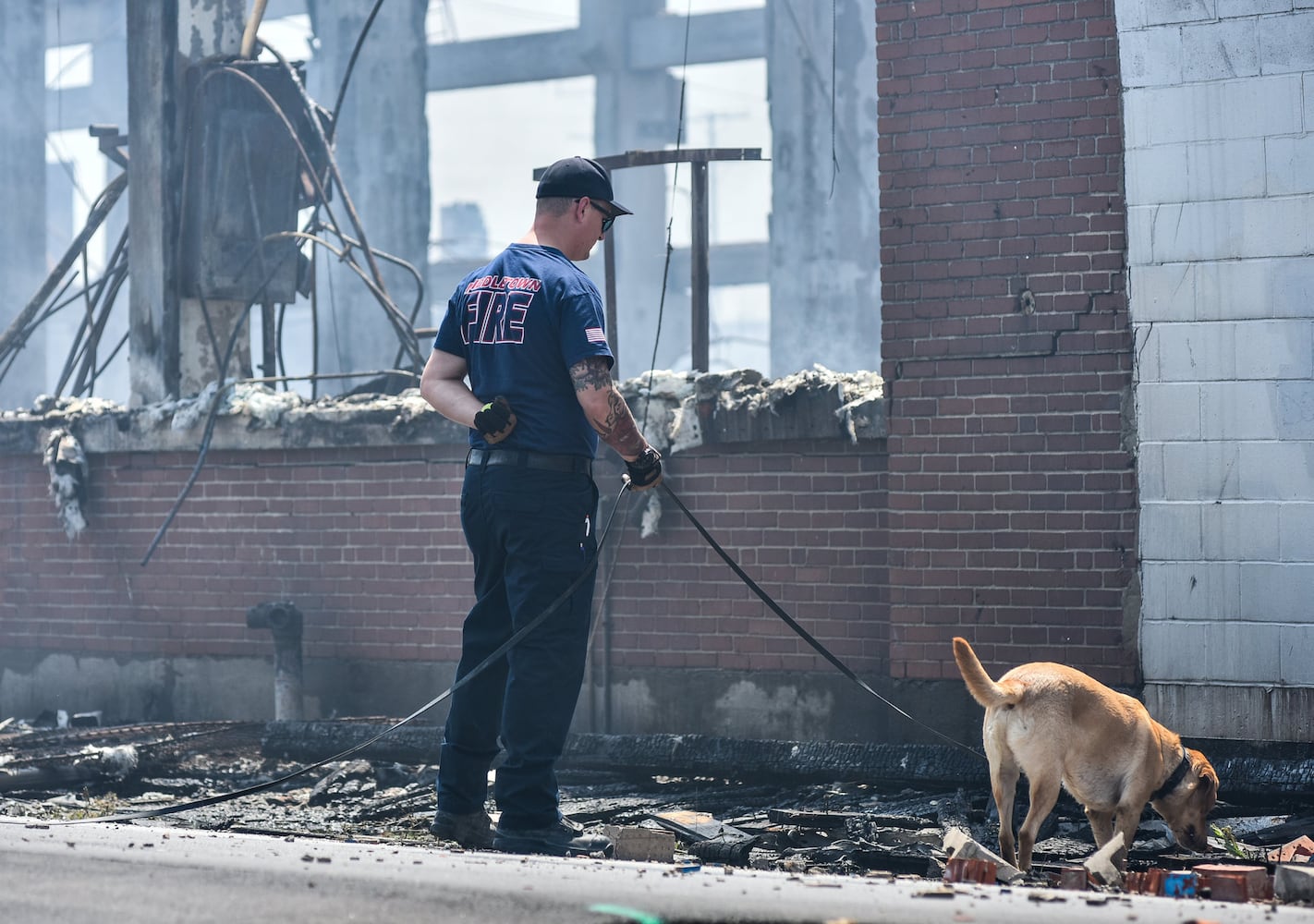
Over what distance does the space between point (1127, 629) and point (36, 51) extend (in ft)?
54.4

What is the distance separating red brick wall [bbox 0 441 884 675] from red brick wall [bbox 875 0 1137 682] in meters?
0.38

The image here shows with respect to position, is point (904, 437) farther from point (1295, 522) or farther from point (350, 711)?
point (350, 711)

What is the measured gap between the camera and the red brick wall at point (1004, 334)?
19.9 ft

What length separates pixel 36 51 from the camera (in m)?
17.5

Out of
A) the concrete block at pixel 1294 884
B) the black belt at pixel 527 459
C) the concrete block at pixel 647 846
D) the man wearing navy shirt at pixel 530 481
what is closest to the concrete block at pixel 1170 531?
the concrete block at pixel 1294 884

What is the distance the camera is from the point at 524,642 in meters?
4.07

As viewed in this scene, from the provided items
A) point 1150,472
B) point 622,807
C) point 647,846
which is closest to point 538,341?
point 647,846

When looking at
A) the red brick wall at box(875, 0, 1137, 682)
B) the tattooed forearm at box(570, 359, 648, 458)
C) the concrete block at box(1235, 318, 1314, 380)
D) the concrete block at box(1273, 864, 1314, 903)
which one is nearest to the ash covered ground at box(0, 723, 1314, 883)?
the concrete block at box(1273, 864, 1314, 903)

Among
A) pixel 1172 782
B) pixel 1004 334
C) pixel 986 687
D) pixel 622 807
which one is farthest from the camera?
pixel 1004 334

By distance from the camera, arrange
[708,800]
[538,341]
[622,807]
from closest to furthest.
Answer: [538,341] → [622,807] → [708,800]

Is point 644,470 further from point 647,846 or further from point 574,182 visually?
point 647,846

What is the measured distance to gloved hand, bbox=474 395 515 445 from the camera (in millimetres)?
4008

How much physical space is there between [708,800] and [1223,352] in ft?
9.79

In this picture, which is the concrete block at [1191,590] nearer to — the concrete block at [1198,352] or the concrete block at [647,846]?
the concrete block at [1198,352]
